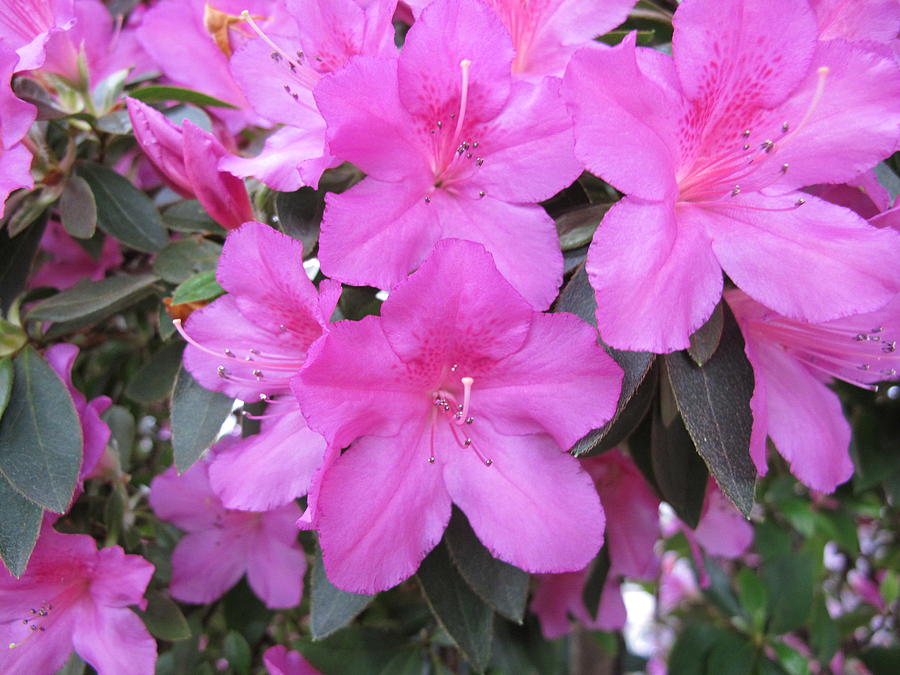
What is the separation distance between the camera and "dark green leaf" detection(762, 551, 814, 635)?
153cm

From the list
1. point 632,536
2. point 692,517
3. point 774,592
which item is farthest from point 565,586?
point 774,592

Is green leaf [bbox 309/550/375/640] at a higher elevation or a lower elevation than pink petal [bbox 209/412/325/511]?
lower

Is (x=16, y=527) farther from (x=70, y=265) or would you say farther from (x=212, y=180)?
(x=70, y=265)

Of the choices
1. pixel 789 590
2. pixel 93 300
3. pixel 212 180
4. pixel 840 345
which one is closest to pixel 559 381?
pixel 840 345

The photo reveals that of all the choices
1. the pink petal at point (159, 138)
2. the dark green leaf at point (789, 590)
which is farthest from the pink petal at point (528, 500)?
the dark green leaf at point (789, 590)

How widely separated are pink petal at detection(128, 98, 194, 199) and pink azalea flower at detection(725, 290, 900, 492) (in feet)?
2.07

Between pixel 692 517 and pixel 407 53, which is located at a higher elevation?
pixel 407 53

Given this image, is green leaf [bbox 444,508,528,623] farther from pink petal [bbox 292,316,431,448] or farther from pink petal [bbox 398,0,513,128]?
pink petal [bbox 398,0,513,128]

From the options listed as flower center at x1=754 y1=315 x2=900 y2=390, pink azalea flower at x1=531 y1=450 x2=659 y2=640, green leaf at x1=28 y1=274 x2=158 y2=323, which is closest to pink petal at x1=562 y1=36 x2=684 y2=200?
flower center at x1=754 y1=315 x2=900 y2=390

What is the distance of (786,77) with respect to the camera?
29.4 inches

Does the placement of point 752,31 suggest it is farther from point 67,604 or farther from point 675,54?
point 67,604

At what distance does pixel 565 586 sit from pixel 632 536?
0.19 meters

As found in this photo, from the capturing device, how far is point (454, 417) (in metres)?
0.81

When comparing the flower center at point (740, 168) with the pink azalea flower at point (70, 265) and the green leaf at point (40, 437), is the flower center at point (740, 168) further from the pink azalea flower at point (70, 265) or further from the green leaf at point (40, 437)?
the pink azalea flower at point (70, 265)
